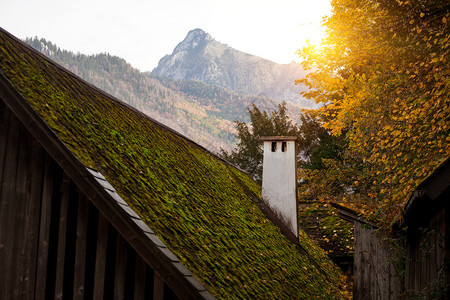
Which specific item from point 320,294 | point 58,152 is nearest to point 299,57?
point 320,294

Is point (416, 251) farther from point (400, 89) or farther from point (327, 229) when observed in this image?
point (327, 229)

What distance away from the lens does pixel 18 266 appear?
14.5ft

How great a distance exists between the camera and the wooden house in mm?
5142

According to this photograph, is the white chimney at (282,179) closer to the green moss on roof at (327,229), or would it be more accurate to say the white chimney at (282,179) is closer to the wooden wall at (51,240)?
the green moss on roof at (327,229)

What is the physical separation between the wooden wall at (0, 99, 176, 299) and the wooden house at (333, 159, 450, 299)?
3.41 meters

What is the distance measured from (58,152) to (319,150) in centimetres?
2677

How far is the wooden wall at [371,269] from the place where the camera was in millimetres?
11111

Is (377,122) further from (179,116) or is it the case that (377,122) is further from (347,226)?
(179,116)

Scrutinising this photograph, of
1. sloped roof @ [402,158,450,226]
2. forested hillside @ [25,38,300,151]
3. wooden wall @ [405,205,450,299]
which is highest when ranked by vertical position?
forested hillside @ [25,38,300,151]

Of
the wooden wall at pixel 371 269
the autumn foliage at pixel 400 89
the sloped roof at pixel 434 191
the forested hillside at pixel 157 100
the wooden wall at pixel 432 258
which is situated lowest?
the wooden wall at pixel 371 269

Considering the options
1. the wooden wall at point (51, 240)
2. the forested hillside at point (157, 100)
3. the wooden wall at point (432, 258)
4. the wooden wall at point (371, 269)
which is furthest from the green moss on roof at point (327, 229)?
the forested hillside at point (157, 100)

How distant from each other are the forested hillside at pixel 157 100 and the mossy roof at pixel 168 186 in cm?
8691

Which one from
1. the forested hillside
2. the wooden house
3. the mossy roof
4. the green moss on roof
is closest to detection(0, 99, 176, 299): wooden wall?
the mossy roof

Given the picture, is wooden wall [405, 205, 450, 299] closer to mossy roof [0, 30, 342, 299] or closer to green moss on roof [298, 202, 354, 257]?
mossy roof [0, 30, 342, 299]
